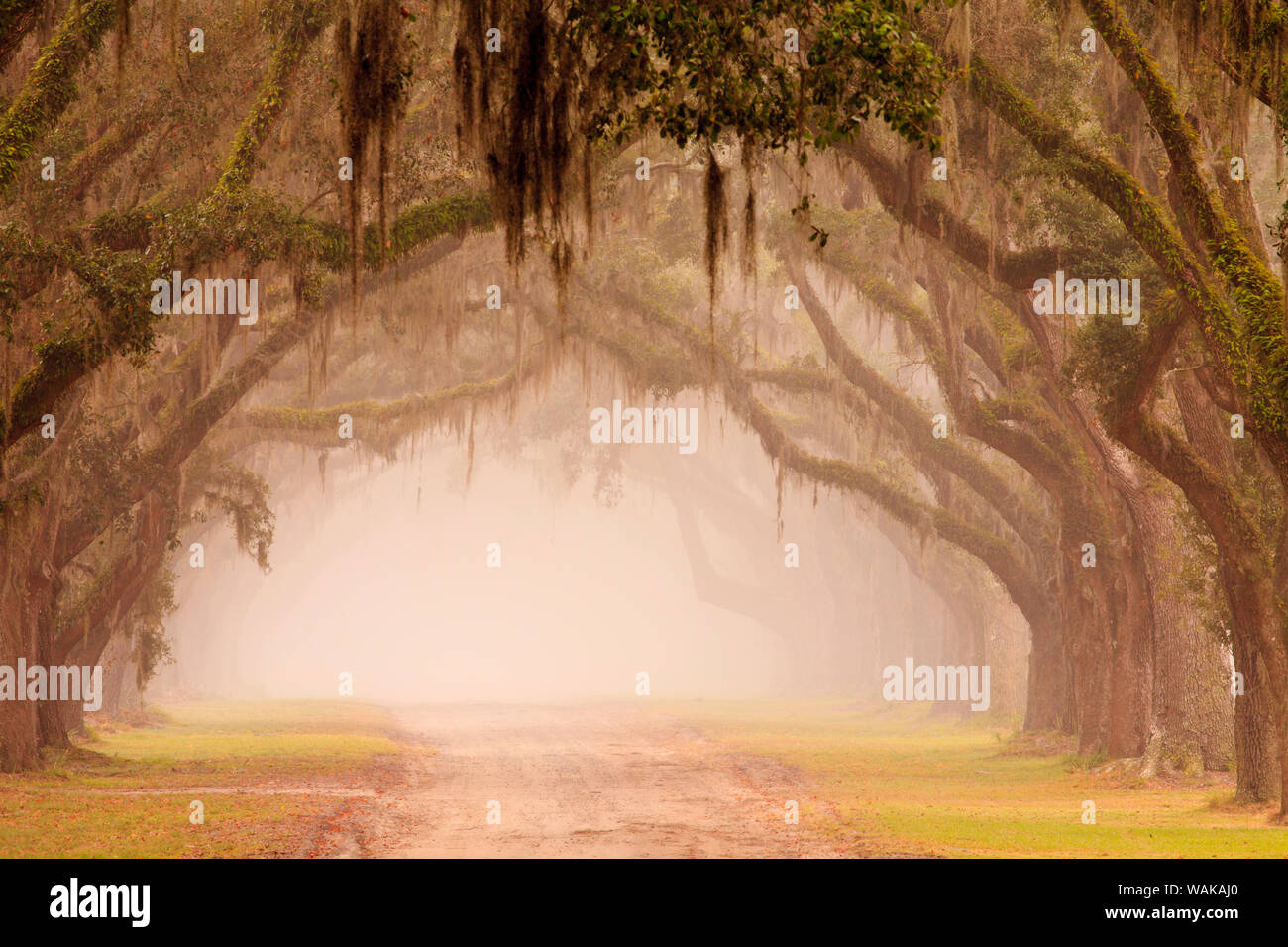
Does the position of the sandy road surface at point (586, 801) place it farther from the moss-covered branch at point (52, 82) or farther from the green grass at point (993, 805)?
the moss-covered branch at point (52, 82)

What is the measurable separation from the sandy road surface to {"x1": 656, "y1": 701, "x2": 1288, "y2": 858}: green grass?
70 centimetres

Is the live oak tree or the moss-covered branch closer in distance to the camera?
the live oak tree

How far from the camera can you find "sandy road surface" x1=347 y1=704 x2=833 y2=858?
40.5ft

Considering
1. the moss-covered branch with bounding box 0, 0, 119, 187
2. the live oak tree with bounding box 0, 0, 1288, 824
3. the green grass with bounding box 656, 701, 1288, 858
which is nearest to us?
the live oak tree with bounding box 0, 0, 1288, 824

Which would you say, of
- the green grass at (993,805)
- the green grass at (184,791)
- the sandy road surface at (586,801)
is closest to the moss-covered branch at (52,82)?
the green grass at (184,791)

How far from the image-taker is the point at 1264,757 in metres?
15.5

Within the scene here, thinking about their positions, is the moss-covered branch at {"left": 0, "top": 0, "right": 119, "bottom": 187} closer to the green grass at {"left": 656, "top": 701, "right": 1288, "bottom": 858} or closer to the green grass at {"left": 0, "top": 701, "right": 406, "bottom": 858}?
the green grass at {"left": 0, "top": 701, "right": 406, "bottom": 858}

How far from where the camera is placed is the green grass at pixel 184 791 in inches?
485

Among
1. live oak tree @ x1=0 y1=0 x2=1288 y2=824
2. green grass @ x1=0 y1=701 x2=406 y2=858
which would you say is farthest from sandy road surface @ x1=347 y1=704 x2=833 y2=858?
live oak tree @ x1=0 y1=0 x2=1288 y2=824

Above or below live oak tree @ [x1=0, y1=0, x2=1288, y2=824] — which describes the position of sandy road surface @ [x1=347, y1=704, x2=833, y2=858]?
below

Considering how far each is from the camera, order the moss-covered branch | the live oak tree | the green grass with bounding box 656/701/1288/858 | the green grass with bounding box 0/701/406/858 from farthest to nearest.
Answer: the moss-covered branch
the green grass with bounding box 656/701/1288/858
the green grass with bounding box 0/701/406/858
the live oak tree

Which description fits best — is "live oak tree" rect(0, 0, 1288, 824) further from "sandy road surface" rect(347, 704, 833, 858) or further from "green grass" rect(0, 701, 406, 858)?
"sandy road surface" rect(347, 704, 833, 858)

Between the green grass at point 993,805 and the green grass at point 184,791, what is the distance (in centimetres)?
564

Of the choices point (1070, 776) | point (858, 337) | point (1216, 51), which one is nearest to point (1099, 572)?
point (1070, 776)
